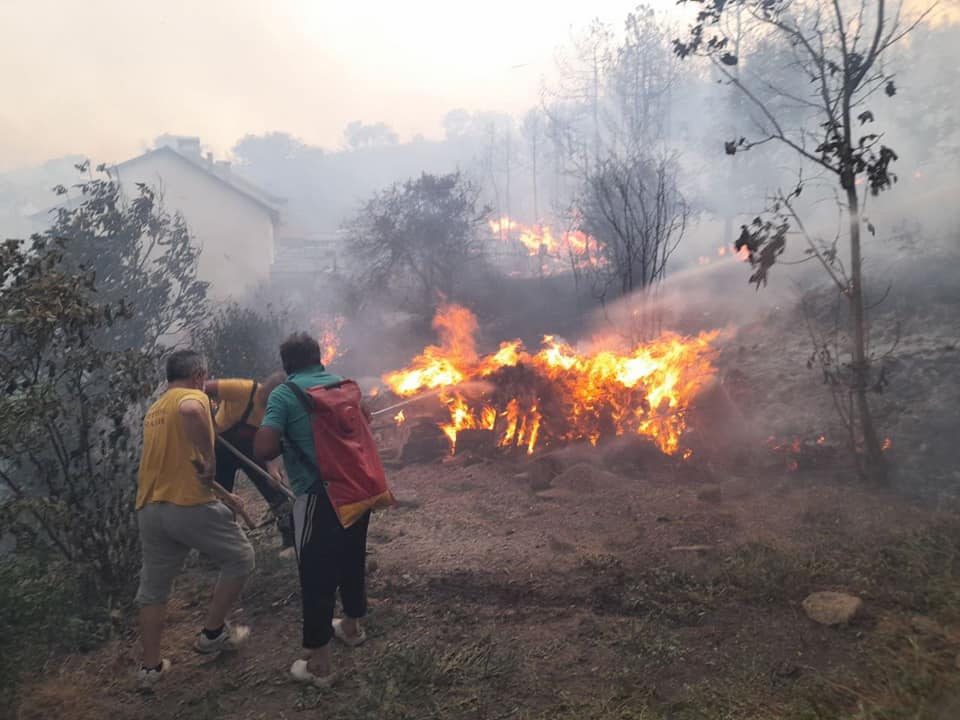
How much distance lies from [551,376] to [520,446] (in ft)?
3.67

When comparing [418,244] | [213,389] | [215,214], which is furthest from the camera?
[215,214]

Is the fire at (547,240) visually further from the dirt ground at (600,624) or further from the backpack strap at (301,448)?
the backpack strap at (301,448)

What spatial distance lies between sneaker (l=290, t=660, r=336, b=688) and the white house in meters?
27.9

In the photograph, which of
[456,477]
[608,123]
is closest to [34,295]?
[456,477]

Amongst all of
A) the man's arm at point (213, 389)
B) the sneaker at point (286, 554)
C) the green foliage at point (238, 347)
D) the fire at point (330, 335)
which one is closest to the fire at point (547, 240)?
the fire at point (330, 335)

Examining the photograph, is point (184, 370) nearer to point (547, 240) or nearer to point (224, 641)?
point (224, 641)

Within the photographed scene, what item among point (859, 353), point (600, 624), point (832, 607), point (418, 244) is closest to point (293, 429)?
point (600, 624)

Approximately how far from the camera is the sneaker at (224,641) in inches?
167

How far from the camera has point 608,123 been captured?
36.8 meters

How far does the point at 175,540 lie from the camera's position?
401 cm

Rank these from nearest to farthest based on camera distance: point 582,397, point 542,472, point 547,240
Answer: point 542,472, point 582,397, point 547,240

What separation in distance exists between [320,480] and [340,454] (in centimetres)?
20

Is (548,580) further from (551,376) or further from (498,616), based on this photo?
(551,376)

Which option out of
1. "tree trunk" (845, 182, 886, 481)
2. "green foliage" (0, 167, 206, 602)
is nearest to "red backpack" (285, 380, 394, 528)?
"green foliage" (0, 167, 206, 602)
